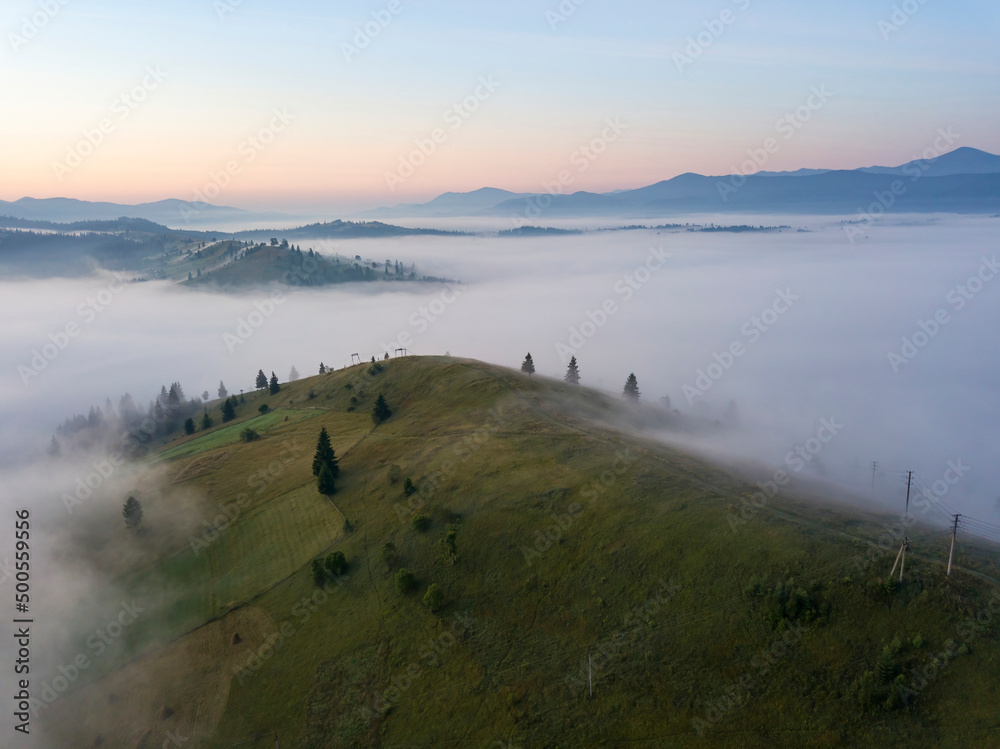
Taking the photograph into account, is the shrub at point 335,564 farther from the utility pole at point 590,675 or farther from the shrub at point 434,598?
the utility pole at point 590,675

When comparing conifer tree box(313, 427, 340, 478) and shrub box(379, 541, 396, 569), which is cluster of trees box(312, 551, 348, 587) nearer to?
shrub box(379, 541, 396, 569)

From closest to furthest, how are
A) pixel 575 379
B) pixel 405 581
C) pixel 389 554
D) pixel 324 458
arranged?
1. pixel 405 581
2. pixel 389 554
3. pixel 324 458
4. pixel 575 379

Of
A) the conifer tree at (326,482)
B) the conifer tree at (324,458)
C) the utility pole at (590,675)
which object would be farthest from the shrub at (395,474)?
the utility pole at (590,675)

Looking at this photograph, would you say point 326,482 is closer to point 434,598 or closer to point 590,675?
point 434,598

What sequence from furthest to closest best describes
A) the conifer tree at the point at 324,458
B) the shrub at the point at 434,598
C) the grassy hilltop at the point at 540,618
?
the conifer tree at the point at 324,458, the shrub at the point at 434,598, the grassy hilltop at the point at 540,618

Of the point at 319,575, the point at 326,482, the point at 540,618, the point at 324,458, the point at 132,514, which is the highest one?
the point at 324,458

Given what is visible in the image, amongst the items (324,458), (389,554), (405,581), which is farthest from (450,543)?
(324,458)
